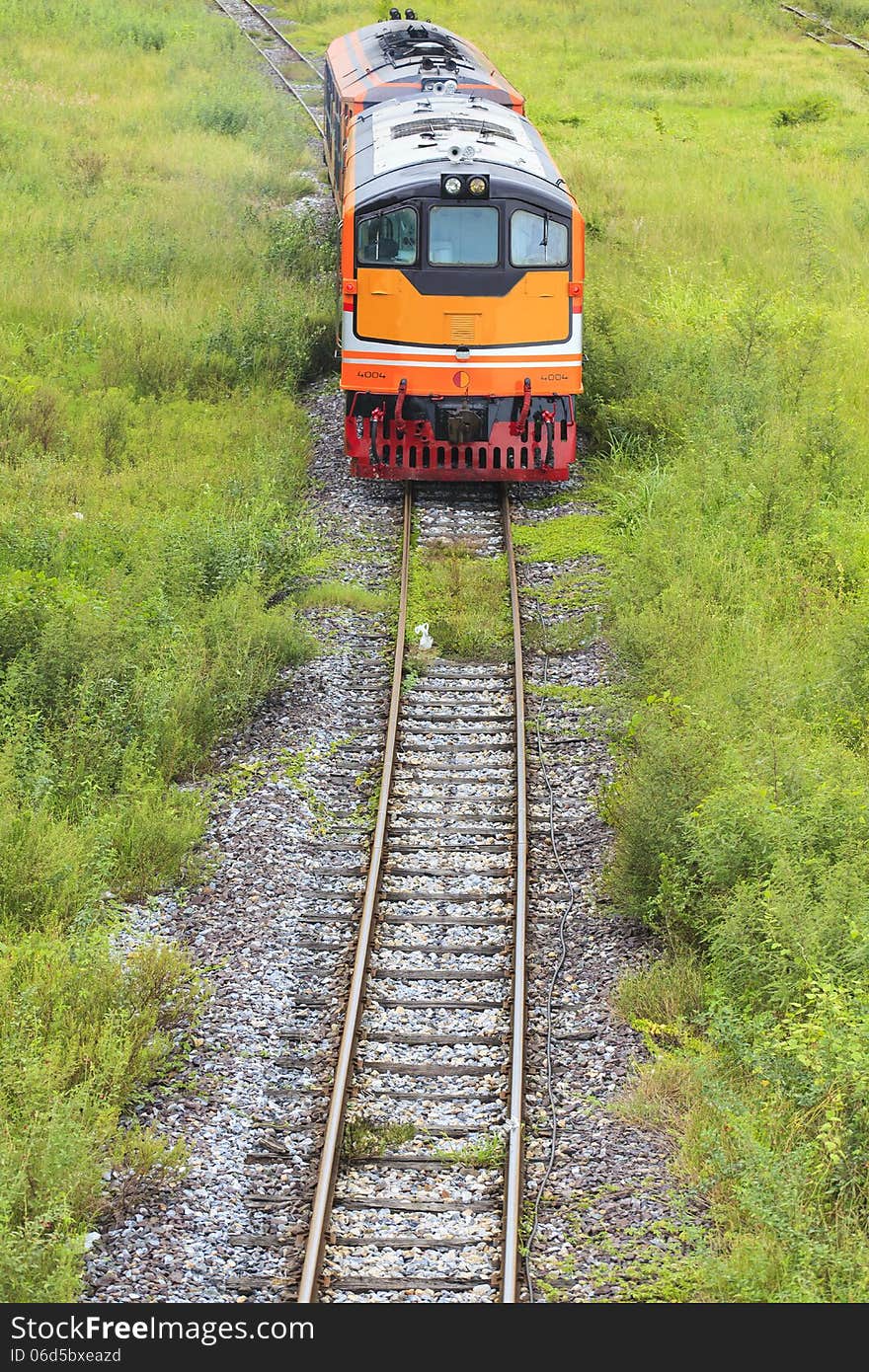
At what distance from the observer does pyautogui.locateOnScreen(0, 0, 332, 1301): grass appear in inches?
290

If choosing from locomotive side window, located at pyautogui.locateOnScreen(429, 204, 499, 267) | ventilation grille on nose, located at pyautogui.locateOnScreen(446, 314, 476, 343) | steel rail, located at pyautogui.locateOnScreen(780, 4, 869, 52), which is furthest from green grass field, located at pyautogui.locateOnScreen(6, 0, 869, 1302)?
steel rail, located at pyautogui.locateOnScreen(780, 4, 869, 52)

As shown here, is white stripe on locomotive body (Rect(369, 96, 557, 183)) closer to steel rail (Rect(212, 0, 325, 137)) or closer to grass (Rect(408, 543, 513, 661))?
grass (Rect(408, 543, 513, 661))

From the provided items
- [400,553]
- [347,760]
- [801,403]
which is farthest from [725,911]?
[801,403]

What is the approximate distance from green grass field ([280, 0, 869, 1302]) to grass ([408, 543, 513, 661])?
109cm

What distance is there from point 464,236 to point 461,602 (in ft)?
12.8

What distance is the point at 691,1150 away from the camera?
7.10 metres

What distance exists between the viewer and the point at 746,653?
11.2 metres

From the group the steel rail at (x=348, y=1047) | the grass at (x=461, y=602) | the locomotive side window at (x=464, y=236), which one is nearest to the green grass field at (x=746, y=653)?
the grass at (x=461, y=602)

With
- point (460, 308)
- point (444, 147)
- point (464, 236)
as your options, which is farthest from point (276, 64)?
point (460, 308)

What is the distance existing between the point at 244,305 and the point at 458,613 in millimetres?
8619

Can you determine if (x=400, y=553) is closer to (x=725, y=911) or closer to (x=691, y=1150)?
(x=725, y=911)

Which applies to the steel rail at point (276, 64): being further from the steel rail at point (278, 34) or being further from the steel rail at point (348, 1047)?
the steel rail at point (348, 1047)

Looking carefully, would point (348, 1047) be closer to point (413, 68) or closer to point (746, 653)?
point (746, 653)

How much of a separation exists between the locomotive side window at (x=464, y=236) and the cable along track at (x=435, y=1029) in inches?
185
